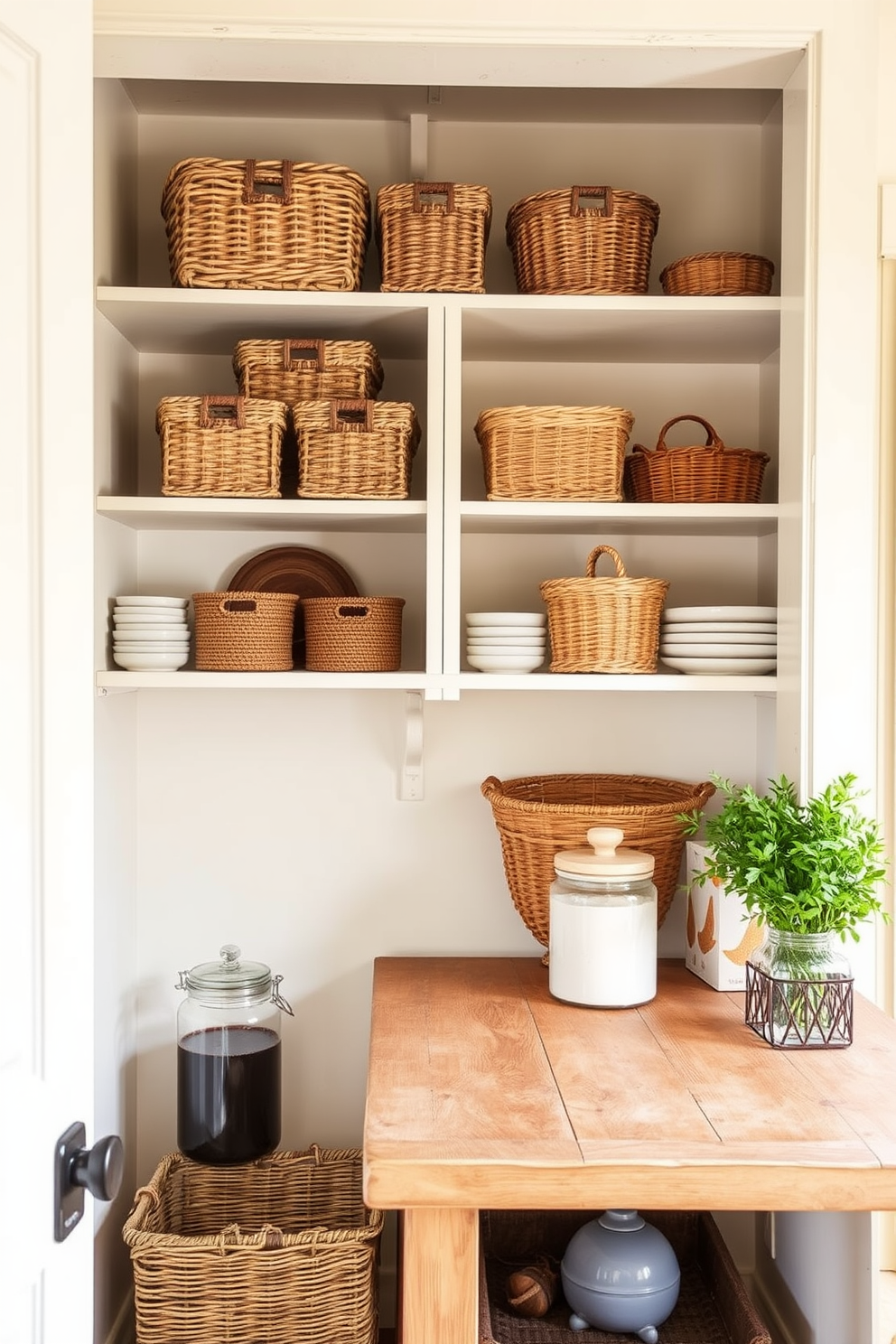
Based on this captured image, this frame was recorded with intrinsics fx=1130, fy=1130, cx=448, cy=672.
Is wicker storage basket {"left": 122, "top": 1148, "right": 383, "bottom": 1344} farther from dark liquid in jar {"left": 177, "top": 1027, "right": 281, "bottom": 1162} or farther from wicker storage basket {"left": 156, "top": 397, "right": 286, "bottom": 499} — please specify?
wicker storage basket {"left": 156, "top": 397, "right": 286, "bottom": 499}

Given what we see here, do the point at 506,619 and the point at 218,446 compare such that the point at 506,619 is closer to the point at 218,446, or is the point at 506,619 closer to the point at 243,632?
the point at 243,632

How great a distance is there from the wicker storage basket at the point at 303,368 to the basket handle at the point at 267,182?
9.4 inches

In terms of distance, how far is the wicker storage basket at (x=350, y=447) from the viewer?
2.00 meters

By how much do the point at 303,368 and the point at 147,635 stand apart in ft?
1.84

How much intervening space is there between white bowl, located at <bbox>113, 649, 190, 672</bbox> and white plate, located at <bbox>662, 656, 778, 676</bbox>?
92 centimetres

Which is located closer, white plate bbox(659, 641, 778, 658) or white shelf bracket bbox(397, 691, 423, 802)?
white plate bbox(659, 641, 778, 658)

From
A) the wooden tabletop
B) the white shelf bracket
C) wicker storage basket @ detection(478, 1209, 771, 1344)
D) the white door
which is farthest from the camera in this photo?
the white shelf bracket

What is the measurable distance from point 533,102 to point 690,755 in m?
1.36

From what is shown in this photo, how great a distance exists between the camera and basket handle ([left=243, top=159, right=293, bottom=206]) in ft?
6.43

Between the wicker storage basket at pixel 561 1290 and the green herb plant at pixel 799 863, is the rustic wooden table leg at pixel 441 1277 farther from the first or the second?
the green herb plant at pixel 799 863

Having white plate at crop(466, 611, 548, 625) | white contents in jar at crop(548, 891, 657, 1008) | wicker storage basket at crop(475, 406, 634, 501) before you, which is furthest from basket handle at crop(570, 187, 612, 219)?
white contents in jar at crop(548, 891, 657, 1008)

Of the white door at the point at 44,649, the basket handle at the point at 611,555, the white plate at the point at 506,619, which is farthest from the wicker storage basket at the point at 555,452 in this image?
the white door at the point at 44,649

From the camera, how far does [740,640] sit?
2061mm

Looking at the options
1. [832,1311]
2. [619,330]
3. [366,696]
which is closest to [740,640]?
[619,330]
